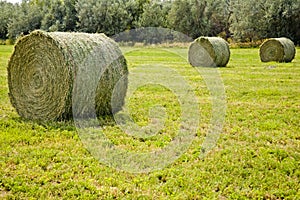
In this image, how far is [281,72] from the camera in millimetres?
15672

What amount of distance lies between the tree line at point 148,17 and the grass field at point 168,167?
1452 inches

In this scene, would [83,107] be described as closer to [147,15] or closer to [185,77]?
[185,77]

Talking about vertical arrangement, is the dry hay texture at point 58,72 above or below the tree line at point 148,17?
below

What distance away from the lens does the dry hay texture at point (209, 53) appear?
1834 cm

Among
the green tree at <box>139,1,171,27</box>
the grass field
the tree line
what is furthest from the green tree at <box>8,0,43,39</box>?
the grass field

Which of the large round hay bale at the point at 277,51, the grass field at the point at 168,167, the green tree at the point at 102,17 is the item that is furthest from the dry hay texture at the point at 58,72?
the green tree at the point at 102,17

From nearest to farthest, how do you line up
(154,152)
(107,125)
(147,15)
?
(154,152) → (107,125) → (147,15)

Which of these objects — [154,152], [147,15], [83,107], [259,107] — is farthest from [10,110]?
[147,15]

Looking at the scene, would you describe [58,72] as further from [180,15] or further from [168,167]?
[180,15]

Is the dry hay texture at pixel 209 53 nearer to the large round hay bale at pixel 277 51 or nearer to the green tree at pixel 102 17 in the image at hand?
the large round hay bale at pixel 277 51

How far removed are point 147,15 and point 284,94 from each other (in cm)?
4121

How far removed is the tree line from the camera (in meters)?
43.0

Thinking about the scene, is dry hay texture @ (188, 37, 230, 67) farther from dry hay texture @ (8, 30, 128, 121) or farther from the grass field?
dry hay texture @ (8, 30, 128, 121)

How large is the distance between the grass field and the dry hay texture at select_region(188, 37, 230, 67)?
33.6ft
